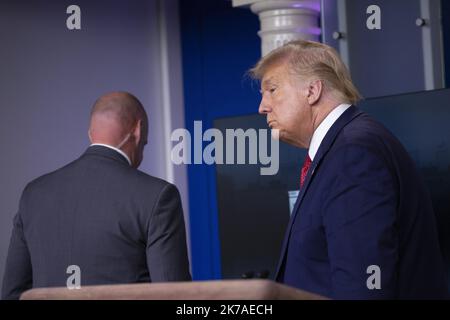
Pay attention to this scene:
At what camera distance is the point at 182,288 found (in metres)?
1.11

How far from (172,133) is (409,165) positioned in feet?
11.4

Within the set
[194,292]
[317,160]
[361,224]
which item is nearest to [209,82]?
[317,160]

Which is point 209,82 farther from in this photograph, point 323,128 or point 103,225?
point 323,128

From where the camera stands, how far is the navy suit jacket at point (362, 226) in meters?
2.05

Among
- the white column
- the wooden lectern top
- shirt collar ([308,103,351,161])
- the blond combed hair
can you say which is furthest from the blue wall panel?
the wooden lectern top

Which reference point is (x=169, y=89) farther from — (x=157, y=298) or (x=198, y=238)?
(x=157, y=298)

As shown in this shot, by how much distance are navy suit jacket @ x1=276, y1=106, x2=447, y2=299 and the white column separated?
2.11 metres

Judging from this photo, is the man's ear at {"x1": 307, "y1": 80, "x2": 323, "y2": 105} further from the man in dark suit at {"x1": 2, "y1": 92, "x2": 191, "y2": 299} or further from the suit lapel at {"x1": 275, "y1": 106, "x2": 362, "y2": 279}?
the man in dark suit at {"x1": 2, "y1": 92, "x2": 191, "y2": 299}

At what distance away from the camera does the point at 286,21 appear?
14.1 ft

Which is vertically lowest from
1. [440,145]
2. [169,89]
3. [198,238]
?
[198,238]

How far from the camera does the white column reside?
14.1 feet

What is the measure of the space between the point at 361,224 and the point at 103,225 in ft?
3.32
